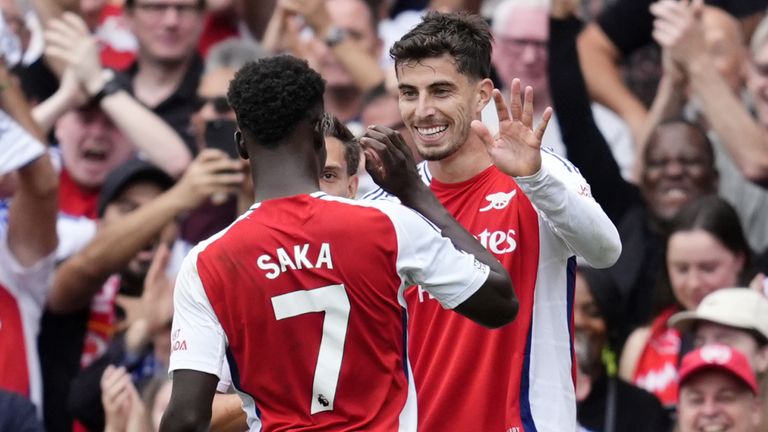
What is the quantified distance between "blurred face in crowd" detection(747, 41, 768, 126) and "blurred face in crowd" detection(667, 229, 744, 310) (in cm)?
85

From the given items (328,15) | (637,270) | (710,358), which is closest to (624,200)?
(637,270)

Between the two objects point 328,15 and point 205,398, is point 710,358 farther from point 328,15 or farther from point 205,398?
point 328,15

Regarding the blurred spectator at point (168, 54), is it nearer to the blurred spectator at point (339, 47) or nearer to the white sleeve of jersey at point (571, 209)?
the blurred spectator at point (339, 47)

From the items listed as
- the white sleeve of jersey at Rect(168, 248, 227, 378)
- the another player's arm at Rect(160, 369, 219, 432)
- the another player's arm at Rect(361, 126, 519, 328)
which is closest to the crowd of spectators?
the another player's arm at Rect(361, 126, 519, 328)

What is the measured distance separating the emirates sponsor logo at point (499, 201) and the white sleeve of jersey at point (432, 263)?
95cm

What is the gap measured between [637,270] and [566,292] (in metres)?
2.50

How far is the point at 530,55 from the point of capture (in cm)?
891

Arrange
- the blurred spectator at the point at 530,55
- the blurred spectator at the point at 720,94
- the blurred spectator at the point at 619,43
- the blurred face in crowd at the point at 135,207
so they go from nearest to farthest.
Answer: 1. the blurred spectator at the point at 720,94
2. the blurred face in crowd at the point at 135,207
3. the blurred spectator at the point at 530,55
4. the blurred spectator at the point at 619,43

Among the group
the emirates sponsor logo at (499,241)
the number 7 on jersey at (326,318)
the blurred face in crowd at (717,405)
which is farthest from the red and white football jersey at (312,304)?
the blurred face in crowd at (717,405)

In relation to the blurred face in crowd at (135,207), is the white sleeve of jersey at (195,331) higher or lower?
higher

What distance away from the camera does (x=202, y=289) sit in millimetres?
4777

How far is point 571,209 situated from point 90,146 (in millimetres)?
4288

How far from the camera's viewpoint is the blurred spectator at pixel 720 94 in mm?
7863

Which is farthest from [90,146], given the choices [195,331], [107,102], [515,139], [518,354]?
[195,331]
